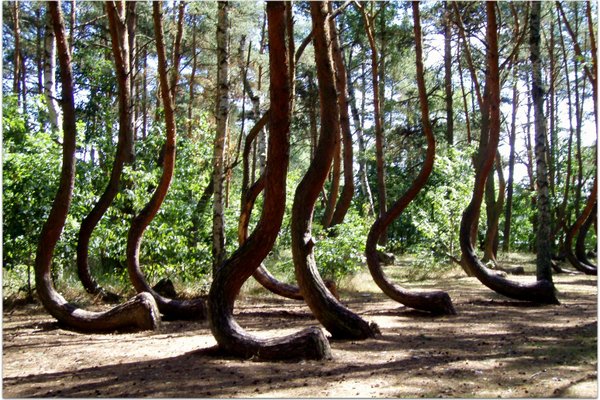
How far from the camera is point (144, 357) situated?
665 cm

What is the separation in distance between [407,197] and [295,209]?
12.6ft

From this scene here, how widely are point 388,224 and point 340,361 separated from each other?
5065 millimetres

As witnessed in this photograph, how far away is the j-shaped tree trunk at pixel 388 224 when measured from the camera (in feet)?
33.0

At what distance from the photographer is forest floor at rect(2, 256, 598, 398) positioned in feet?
16.9

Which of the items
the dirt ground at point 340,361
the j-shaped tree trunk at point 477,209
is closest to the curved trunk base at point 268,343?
the dirt ground at point 340,361

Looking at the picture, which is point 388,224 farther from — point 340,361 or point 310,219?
point 340,361

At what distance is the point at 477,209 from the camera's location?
12211 mm

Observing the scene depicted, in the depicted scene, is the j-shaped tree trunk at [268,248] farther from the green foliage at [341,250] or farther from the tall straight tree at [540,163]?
the tall straight tree at [540,163]

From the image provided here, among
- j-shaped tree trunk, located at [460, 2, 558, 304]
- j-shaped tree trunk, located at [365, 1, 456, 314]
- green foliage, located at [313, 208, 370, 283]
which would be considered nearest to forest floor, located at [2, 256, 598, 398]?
j-shaped tree trunk, located at [365, 1, 456, 314]

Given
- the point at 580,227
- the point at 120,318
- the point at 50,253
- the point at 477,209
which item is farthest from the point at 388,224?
the point at 580,227

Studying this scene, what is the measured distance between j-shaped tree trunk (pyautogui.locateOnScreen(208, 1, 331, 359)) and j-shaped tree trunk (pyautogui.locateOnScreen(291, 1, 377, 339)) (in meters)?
0.79

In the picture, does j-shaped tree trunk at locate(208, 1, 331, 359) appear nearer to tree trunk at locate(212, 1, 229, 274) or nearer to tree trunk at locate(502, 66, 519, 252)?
tree trunk at locate(212, 1, 229, 274)

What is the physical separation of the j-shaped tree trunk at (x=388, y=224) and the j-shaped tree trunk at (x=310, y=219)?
2.79 m

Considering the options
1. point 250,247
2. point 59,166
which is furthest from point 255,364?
point 59,166
